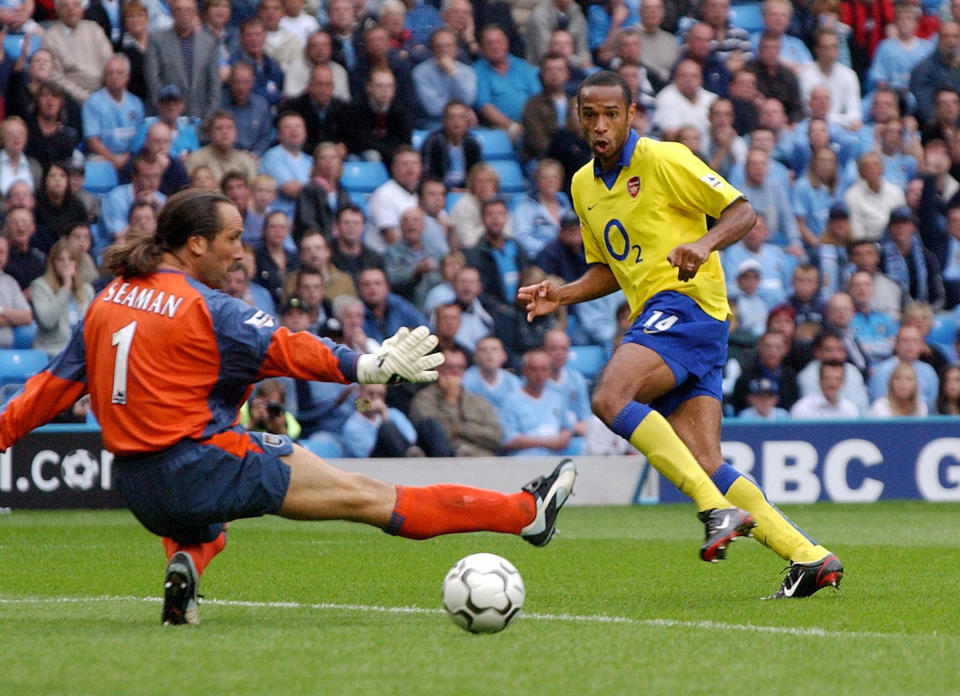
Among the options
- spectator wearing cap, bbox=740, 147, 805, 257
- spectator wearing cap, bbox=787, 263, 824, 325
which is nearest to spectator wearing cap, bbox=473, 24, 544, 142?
spectator wearing cap, bbox=740, 147, 805, 257

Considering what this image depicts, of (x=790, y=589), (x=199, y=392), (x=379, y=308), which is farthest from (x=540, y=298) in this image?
(x=379, y=308)

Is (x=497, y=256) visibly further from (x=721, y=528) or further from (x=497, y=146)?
(x=721, y=528)

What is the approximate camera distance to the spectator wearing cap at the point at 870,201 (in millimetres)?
15555

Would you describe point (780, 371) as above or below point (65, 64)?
below

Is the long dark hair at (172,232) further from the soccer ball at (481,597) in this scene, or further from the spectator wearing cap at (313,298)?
the spectator wearing cap at (313,298)

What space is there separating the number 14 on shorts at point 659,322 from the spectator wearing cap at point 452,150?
26.6 feet

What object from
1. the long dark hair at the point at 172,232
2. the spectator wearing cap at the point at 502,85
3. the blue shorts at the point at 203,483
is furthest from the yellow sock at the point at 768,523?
the spectator wearing cap at the point at 502,85

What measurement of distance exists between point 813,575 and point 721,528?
2.33 ft

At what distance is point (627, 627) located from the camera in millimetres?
5875

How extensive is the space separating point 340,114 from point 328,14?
1148 millimetres

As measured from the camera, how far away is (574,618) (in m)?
6.20

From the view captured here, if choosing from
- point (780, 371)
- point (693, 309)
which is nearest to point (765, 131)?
point (780, 371)

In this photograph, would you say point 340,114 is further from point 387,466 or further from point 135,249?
point 135,249

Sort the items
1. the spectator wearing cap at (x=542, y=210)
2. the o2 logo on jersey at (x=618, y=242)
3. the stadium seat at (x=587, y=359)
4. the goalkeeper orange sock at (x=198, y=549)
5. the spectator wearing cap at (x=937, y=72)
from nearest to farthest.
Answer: the goalkeeper orange sock at (x=198, y=549), the o2 logo on jersey at (x=618, y=242), the stadium seat at (x=587, y=359), the spectator wearing cap at (x=542, y=210), the spectator wearing cap at (x=937, y=72)
